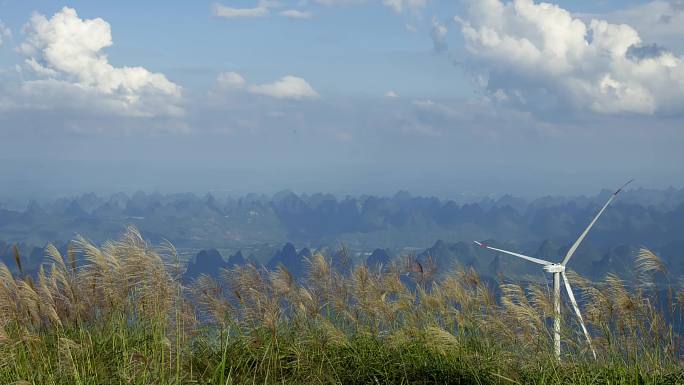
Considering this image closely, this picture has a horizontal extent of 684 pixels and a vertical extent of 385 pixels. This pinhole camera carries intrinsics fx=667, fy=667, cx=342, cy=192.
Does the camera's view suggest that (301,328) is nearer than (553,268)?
Yes

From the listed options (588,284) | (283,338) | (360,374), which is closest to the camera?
(588,284)

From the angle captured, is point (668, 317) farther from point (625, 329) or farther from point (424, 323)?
point (424, 323)

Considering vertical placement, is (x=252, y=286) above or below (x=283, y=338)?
above

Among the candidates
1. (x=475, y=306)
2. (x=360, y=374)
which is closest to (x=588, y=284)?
(x=475, y=306)

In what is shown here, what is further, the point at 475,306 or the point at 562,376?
the point at 475,306

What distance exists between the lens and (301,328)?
442 inches

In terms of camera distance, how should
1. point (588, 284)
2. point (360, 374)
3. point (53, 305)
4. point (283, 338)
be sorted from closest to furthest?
point (53, 305) < point (588, 284) < point (360, 374) < point (283, 338)

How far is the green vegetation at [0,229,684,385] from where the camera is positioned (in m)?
8.31

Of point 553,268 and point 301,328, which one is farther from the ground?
point 553,268

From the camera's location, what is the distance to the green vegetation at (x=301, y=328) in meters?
8.31

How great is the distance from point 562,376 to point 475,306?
9.68 ft

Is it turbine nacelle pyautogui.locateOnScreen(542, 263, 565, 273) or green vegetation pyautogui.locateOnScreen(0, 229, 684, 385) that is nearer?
green vegetation pyautogui.locateOnScreen(0, 229, 684, 385)

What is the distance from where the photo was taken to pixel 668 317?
8867 millimetres

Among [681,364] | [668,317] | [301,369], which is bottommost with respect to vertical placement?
[301,369]
